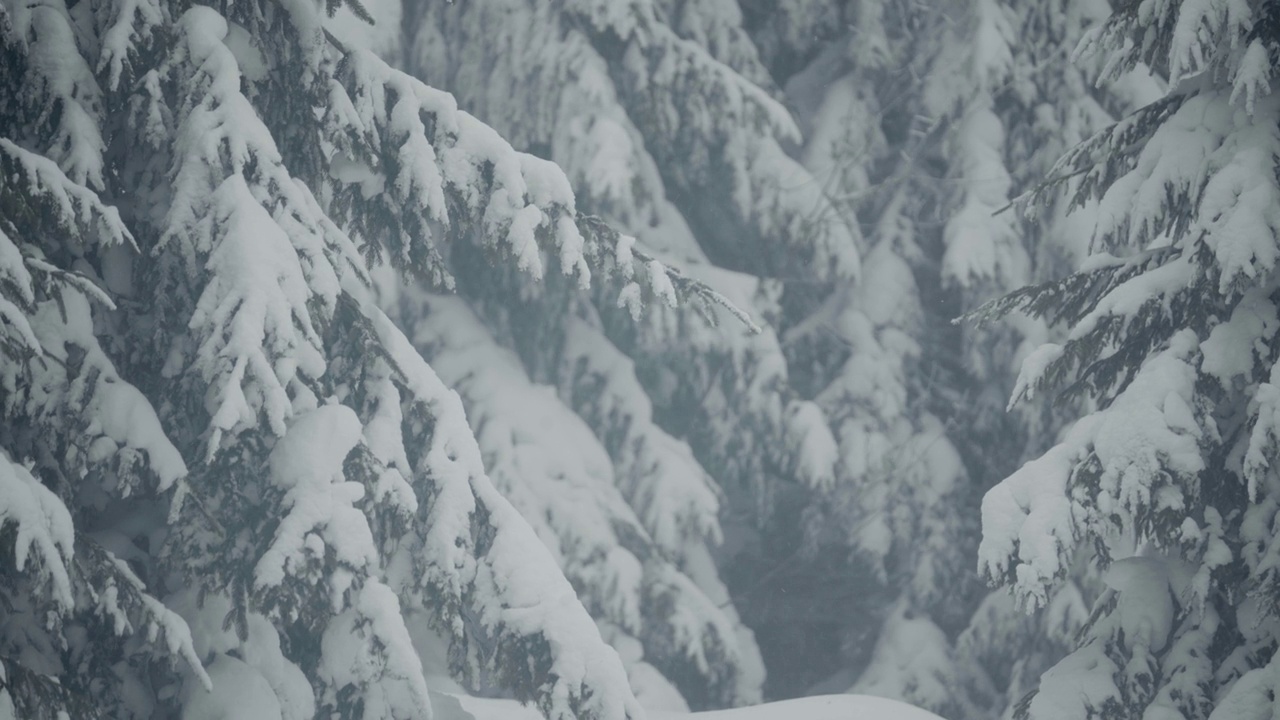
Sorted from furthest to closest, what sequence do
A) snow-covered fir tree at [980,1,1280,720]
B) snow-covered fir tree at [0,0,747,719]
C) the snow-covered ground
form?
the snow-covered ground, snow-covered fir tree at [980,1,1280,720], snow-covered fir tree at [0,0,747,719]

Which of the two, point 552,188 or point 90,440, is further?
point 552,188

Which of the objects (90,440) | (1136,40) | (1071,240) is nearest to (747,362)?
(1071,240)

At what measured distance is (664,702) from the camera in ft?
28.4

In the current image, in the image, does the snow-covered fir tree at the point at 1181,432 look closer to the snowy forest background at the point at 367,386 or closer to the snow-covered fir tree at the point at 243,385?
the snowy forest background at the point at 367,386

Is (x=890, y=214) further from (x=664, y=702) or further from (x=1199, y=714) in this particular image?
(x=1199, y=714)

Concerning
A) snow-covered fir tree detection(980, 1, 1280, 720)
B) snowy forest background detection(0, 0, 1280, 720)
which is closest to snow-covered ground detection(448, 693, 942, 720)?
snowy forest background detection(0, 0, 1280, 720)

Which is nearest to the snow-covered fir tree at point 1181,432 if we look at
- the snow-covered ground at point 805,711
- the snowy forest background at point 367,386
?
the snowy forest background at point 367,386

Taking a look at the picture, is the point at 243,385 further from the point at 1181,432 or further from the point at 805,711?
the point at 1181,432

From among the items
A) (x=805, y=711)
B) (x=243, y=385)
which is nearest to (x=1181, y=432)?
(x=805, y=711)

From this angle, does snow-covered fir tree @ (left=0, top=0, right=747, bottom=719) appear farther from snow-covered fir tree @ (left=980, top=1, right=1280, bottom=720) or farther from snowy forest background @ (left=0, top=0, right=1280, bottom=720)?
snow-covered fir tree @ (left=980, top=1, right=1280, bottom=720)

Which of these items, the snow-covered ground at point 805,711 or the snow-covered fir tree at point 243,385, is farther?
the snow-covered ground at point 805,711

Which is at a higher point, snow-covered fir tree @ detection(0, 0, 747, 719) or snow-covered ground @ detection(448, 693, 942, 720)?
snow-covered fir tree @ detection(0, 0, 747, 719)

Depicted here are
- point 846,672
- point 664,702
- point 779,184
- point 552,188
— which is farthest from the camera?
point 846,672

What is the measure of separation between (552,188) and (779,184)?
618 centimetres
